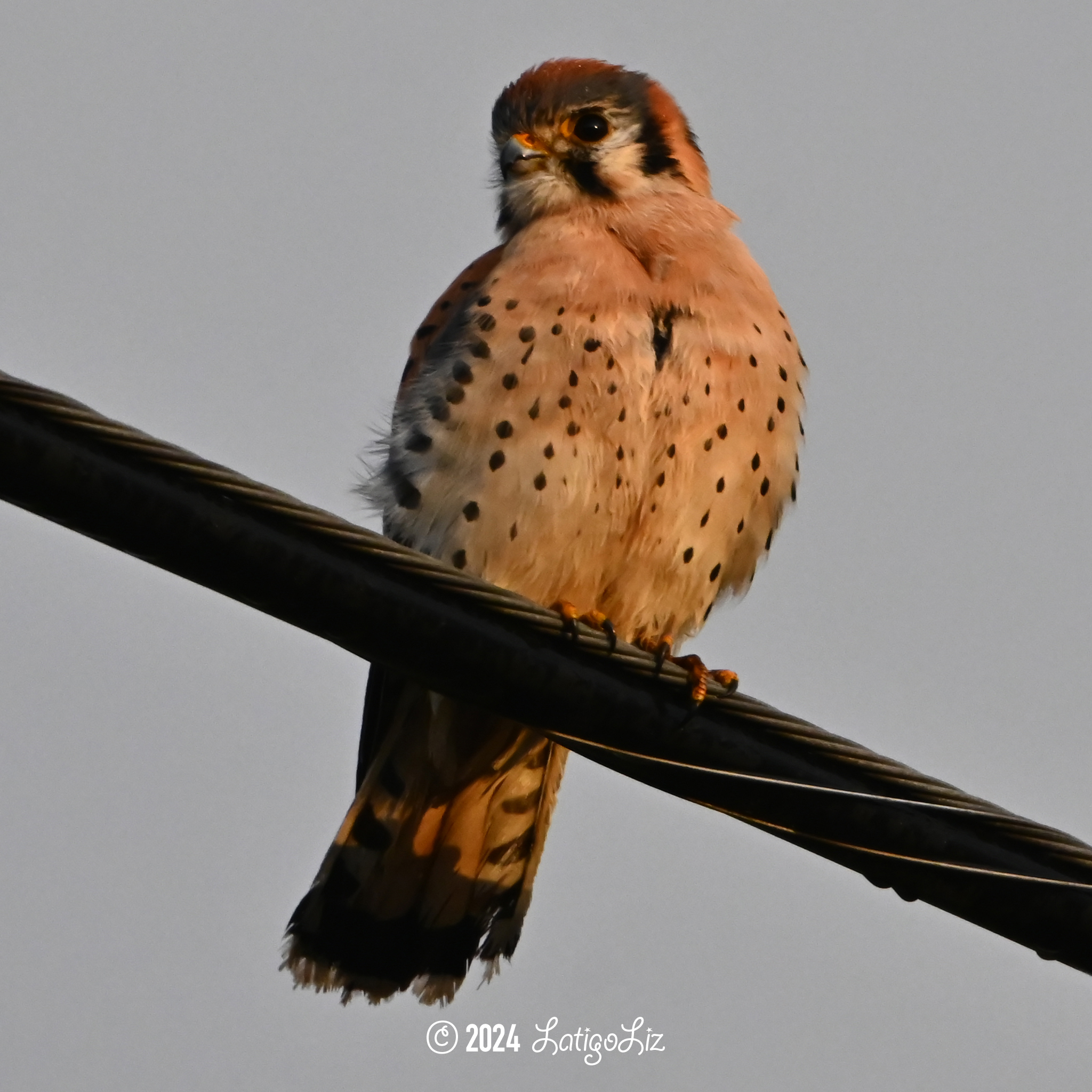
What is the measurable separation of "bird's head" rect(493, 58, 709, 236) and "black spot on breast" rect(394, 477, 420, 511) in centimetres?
95

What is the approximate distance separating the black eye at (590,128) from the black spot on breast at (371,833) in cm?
212

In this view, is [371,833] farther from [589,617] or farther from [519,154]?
[519,154]

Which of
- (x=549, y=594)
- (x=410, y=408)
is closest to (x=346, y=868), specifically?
(x=549, y=594)

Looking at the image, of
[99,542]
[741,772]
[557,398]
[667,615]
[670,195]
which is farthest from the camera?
[670,195]

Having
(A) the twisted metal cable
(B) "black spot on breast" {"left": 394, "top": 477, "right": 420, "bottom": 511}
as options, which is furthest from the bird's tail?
(A) the twisted metal cable

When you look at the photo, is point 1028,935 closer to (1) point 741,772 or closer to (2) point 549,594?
(1) point 741,772

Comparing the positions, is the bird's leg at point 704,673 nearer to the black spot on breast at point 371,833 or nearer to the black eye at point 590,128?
the black spot on breast at point 371,833

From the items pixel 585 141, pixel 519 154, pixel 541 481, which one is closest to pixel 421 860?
pixel 541 481

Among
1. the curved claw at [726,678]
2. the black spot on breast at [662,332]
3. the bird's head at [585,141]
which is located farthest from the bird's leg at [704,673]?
the bird's head at [585,141]

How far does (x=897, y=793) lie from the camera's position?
2.99 meters

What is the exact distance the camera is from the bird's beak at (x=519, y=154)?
530 centimetres

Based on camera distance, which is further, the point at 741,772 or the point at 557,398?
the point at 557,398

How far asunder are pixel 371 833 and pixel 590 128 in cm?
223

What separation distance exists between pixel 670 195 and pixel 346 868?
2.17 metres
